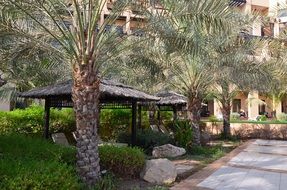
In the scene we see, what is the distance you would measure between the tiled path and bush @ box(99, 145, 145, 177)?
1240 millimetres

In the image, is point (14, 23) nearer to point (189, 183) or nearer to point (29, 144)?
point (29, 144)

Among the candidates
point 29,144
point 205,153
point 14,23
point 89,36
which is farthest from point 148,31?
point 205,153

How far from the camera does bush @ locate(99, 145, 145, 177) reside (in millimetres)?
9266

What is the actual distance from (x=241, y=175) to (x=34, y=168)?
5.80 m

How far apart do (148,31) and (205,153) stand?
724cm

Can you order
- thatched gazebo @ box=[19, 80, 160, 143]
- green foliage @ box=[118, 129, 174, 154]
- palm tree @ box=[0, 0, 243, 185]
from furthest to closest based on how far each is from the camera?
1. green foliage @ box=[118, 129, 174, 154]
2. thatched gazebo @ box=[19, 80, 160, 143]
3. palm tree @ box=[0, 0, 243, 185]

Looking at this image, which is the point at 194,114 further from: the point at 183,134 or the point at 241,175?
the point at 241,175

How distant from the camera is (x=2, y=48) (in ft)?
36.6

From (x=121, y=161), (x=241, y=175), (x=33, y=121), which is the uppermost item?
(x=33, y=121)

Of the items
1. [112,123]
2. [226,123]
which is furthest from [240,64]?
[226,123]

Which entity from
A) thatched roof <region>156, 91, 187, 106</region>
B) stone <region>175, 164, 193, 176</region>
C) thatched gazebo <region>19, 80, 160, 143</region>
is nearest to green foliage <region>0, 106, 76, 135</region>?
thatched gazebo <region>19, 80, 160, 143</region>

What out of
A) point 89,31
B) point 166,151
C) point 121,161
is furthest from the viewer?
point 166,151

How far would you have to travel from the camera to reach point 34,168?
672 centimetres

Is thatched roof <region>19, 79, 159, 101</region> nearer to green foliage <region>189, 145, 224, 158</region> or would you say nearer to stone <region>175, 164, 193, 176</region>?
stone <region>175, 164, 193, 176</region>
